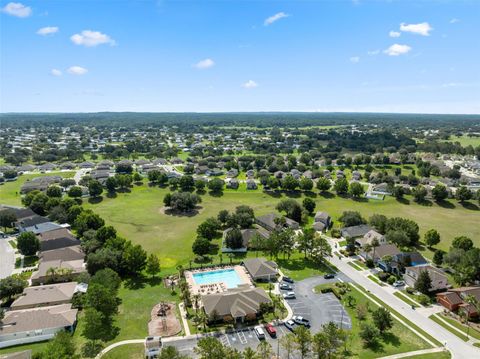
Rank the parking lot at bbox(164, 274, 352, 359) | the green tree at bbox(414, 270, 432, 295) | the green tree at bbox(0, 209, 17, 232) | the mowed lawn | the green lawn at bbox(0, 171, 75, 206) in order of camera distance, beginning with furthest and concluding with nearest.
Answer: the green lawn at bbox(0, 171, 75, 206)
the green tree at bbox(0, 209, 17, 232)
the mowed lawn
the green tree at bbox(414, 270, 432, 295)
the parking lot at bbox(164, 274, 352, 359)

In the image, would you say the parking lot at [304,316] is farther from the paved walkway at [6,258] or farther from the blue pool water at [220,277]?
the paved walkway at [6,258]

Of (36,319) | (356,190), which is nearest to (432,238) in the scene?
(356,190)

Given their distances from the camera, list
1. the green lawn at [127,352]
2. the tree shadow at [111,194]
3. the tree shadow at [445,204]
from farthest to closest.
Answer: the tree shadow at [111,194], the tree shadow at [445,204], the green lawn at [127,352]

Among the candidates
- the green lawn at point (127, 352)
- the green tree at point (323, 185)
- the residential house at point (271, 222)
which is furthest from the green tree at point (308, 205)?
the green lawn at point (127, 352)

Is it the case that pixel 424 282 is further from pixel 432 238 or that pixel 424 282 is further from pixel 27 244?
pixel 27 244

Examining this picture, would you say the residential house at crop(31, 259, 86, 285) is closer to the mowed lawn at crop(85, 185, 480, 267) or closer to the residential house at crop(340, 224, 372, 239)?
the mowed lawn at crop(85, 185, 480, 267)

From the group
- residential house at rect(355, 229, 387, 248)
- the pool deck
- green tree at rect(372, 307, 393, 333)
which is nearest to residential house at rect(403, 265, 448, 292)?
residential house at rect(355, 229, 387, 248)

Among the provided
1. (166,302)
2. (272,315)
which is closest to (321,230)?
(272,315)
